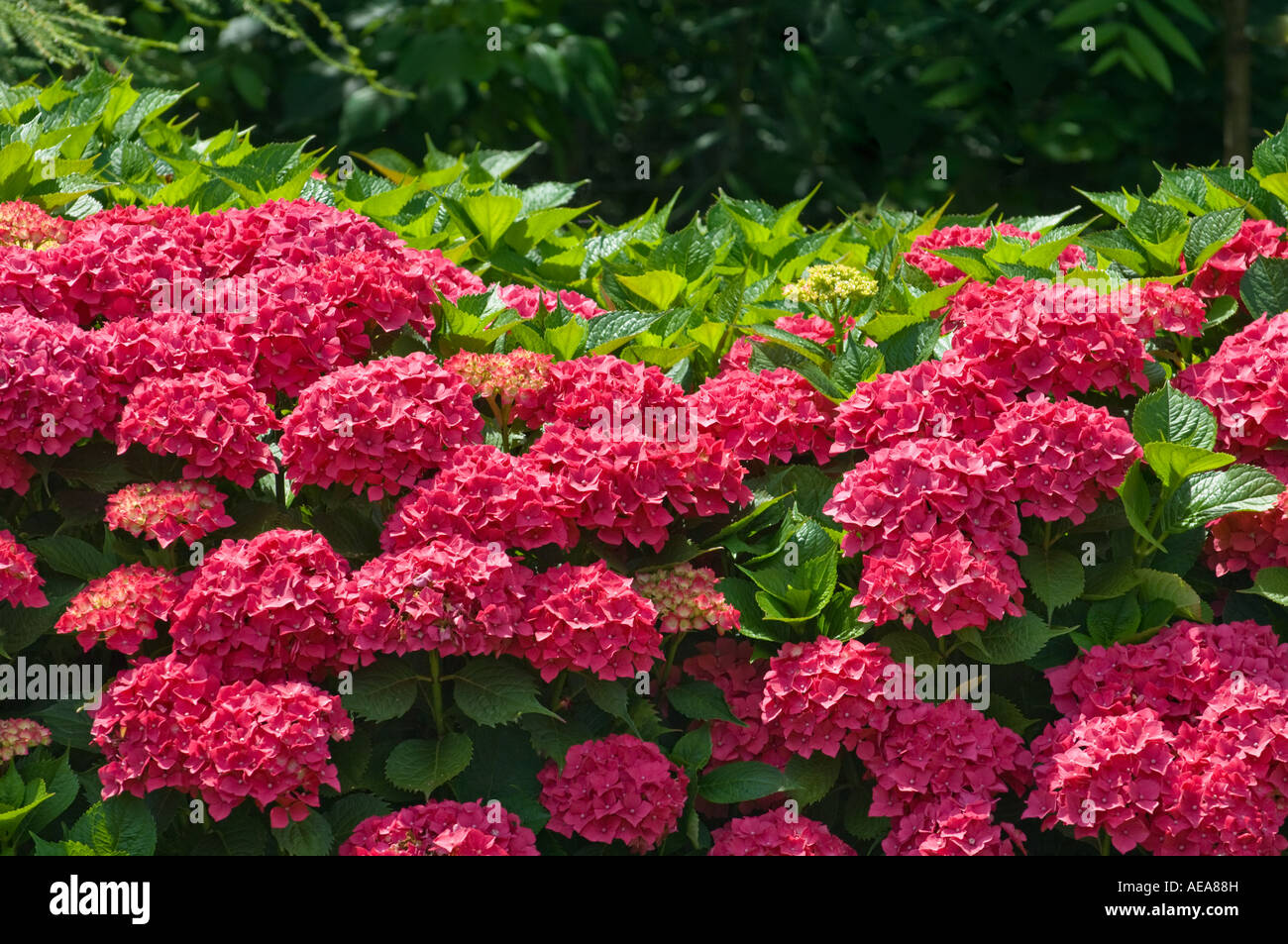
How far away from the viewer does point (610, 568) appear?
3.14 m

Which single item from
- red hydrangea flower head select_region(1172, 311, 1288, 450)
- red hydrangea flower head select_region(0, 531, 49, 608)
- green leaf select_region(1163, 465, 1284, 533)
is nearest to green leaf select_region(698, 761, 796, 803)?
green leaf select_region(1163, 465, 1284, 533)

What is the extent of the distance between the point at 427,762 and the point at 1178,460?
1637 mm

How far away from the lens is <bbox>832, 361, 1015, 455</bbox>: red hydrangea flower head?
321 centimetres

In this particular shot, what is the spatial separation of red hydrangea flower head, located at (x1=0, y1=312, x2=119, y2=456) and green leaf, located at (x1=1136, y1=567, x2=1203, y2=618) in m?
2.18

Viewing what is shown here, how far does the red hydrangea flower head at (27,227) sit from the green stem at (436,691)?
4.84ft

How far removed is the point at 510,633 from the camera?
9.38ft

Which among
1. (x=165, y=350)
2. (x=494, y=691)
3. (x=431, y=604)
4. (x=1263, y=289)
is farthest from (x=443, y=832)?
(x=1263, y=289)

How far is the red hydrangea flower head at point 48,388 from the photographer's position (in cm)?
302

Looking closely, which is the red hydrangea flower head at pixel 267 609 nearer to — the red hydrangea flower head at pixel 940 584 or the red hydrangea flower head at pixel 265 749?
the red hydrangea flower head at pixel 265 749

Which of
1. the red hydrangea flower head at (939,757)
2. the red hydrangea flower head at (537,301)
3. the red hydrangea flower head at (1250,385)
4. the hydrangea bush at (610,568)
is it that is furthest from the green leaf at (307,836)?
the red hydrangea flower head at (1250,385)

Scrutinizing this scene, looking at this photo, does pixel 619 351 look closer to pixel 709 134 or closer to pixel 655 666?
pixel 655 666

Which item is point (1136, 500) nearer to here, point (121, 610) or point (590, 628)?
point (590, 628)

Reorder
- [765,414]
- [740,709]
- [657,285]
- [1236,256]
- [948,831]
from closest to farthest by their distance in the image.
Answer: [948,831], [740,709], [765,414], [1236,256], [657,285]

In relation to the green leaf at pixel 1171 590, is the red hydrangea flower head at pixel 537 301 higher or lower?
higher
